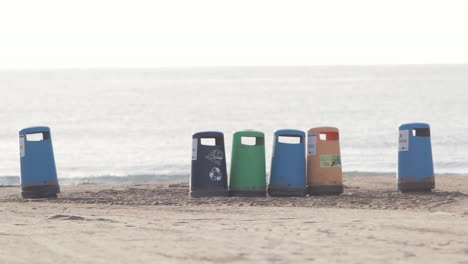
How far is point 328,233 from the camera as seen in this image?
8.53m

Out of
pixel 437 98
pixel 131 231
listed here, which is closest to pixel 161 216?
pixel 131 231

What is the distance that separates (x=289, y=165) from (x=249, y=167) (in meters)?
0.51

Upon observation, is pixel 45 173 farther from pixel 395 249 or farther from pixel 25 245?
pixel 395 249

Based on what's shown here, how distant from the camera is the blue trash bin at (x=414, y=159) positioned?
41.8 feet

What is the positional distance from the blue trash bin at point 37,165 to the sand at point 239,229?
22cm

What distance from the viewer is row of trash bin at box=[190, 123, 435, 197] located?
1255cm

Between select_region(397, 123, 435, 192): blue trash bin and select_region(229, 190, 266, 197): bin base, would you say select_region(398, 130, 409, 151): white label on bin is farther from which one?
select_region(229, 190, 266, 197): bin base

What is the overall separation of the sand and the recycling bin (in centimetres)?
30

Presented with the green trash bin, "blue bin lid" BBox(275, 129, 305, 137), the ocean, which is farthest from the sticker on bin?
the ocean

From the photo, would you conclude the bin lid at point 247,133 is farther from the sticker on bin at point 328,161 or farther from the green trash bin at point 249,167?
the sticker on bin at point 328,161

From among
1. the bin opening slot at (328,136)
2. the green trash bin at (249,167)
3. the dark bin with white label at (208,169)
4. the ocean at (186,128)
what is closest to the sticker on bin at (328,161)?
the bin opening slot at (328,136)

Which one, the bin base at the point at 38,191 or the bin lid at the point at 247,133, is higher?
the bin lid at the point at 247,133

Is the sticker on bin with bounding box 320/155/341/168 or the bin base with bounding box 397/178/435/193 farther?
the bin base with bounding box 397/178/435/193

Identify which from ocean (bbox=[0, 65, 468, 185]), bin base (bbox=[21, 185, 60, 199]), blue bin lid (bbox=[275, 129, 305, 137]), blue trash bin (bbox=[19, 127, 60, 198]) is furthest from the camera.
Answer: ocean (bbox=[0, 65, 468, 185])
